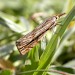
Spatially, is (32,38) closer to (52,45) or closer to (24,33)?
(52,45)

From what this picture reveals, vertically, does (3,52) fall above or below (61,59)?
above

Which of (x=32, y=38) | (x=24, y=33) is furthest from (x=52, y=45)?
(x=24, y=33)

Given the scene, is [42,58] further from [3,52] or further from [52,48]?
[3,52]

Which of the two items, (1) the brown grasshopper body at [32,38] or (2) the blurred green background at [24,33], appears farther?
(2) the blurred green background at [24,33]

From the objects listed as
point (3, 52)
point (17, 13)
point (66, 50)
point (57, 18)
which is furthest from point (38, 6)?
point (57, 18)
